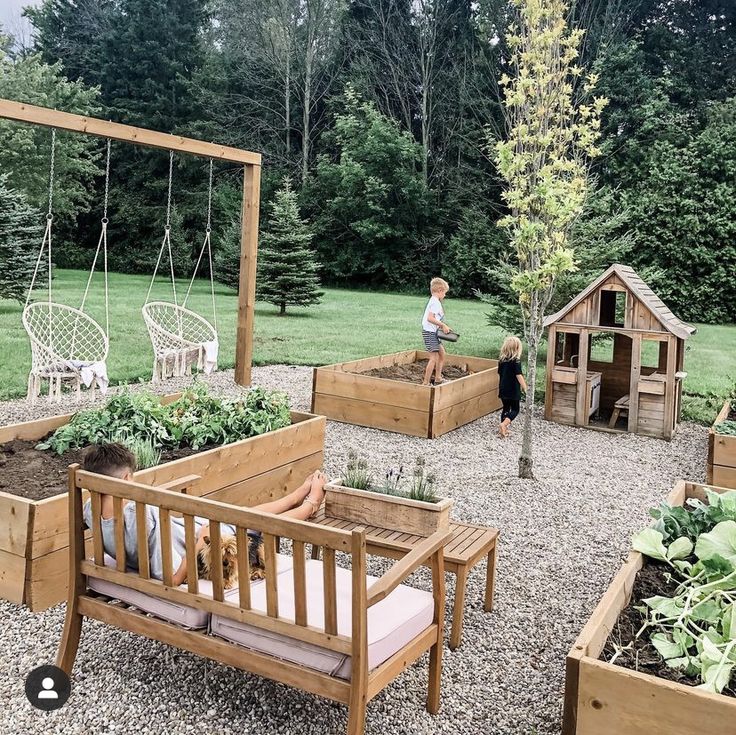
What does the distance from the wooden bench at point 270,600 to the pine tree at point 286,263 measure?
15.8 m

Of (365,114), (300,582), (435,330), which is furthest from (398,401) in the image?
(365,114)

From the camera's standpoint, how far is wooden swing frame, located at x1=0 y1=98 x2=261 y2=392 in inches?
263

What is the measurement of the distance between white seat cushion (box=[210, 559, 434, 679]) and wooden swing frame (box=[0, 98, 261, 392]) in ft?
16.1

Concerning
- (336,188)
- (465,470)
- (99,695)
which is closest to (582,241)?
(465,470)

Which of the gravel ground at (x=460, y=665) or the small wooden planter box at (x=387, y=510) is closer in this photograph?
the gravel ground at (x=460, y=665)

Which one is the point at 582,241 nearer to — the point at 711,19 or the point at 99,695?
the point at 99,695

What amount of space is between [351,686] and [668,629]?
126 cm

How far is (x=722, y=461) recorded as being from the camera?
6.30m

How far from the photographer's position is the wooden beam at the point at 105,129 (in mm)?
6126

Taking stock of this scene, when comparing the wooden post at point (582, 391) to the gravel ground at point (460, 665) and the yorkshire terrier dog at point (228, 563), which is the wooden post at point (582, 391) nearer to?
the gravel ground at point (460, 665)

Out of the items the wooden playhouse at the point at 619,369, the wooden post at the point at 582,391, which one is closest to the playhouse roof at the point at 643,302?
the wooden playhouse at the point at 619,369

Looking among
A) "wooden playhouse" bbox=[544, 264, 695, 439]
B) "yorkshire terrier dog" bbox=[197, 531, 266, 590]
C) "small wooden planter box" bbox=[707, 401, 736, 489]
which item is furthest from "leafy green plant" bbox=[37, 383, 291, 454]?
"wooden playhouse" bbox=[544, 264, 695, 439]

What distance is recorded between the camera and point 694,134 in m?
23.9

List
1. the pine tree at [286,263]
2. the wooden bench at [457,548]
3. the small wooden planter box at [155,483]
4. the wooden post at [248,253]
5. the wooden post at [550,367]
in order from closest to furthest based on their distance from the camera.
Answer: the wooden bench at [457,548], the small wooden planter box at [155,483], the wooden post at [550,367], the wooden post at [248,253], the pine tree at [286,263]
